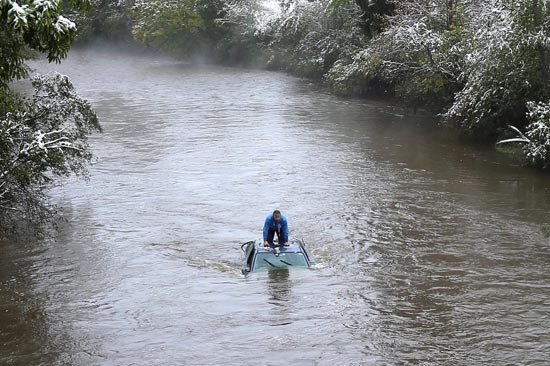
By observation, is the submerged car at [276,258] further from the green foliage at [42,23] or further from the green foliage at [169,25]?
the green foliage at [169,25]

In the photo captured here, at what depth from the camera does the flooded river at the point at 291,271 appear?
13836 millimetres

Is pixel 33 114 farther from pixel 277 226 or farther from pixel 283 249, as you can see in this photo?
pixel 283 249

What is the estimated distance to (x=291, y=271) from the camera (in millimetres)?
17266

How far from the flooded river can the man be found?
100 cm

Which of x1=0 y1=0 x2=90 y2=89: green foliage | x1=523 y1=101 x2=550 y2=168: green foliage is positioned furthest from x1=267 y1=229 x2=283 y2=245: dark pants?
x1=523 y1=101 x2=550 y2=168: green foliage

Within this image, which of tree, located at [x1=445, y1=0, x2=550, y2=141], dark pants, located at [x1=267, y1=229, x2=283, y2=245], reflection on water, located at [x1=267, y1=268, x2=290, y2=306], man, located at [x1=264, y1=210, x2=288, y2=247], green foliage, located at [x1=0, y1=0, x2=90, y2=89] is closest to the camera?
green foliage, located at [x1=0, y1=0, x2=90, y2=89]

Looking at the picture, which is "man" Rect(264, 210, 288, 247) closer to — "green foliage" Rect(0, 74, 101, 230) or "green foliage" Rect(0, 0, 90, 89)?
"green foliage" Rect(0, 74, 101, 230)

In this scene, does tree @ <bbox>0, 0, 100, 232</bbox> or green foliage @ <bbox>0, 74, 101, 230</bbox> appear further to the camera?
green foliage @ <bbox>0, 74, 101, 230</bbox>

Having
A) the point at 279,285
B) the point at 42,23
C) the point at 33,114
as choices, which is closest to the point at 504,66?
the point at 279,285

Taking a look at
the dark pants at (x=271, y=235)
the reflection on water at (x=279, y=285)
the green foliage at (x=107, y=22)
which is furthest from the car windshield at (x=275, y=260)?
the green foliage at (x=107, y=22)

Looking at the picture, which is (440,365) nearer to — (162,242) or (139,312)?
(139,312)

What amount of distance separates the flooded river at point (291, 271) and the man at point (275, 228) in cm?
100

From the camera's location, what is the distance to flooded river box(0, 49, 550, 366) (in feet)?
45.4

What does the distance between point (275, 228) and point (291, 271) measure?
54.7 inches
